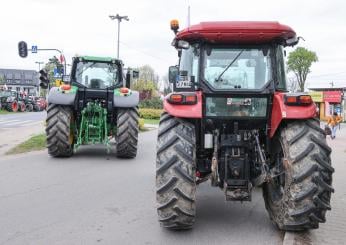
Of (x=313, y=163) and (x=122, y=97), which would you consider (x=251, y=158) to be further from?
(x=122, y=97)

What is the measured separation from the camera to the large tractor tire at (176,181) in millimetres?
5547

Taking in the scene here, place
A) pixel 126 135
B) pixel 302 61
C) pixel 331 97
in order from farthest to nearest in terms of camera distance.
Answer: pixel 302 61 < pixel 331 97 < pixel 126 135

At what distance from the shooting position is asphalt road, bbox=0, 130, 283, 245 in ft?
18.0

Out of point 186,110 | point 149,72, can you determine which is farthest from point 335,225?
point 149,72

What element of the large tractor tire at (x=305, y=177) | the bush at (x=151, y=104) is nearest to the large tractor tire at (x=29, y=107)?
the bush at (x=151, y=104)

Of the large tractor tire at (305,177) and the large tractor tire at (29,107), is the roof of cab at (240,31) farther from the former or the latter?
the large tractor tire at (29,107)

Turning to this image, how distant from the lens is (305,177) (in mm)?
5379

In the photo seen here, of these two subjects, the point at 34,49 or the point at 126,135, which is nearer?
the point at 126,135

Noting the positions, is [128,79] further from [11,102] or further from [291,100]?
[11,102]

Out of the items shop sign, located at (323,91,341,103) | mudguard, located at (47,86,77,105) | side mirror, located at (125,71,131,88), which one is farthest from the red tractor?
shop sign, located at (323,91,341,103)

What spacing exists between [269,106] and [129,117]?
6918 mm

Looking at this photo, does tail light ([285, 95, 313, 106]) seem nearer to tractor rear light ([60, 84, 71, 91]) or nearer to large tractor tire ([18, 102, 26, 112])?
tractor rear light ([60, 84, 71, 91])

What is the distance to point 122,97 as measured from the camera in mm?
12680

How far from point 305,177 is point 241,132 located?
1.08 metres
